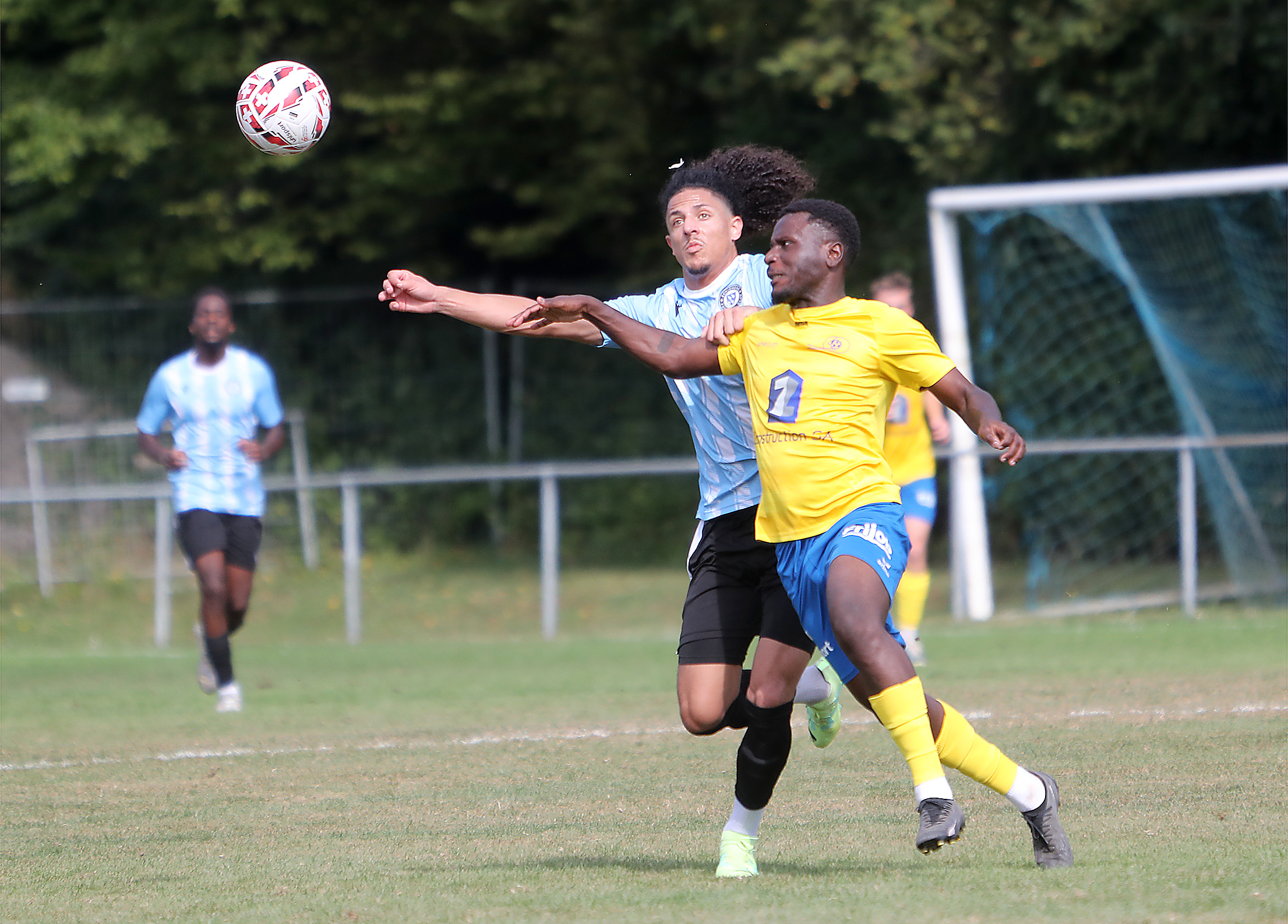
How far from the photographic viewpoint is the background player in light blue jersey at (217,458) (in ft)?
31.3

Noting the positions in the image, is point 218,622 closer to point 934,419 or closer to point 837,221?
point 934,419

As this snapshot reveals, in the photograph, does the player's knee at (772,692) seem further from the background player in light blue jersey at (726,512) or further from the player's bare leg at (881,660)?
the player's bare leg at (881,660)

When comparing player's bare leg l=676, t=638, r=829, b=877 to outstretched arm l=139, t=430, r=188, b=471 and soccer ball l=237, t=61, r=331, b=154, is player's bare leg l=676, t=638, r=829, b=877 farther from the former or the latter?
outstretched arm l=139, t=430, r=188, b=471

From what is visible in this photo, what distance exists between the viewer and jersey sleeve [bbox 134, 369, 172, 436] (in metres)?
9.95

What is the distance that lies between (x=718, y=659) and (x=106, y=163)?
610 inches

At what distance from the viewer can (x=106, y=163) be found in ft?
61.3

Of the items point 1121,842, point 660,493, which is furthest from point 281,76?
point 660,493

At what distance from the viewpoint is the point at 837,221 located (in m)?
4.98

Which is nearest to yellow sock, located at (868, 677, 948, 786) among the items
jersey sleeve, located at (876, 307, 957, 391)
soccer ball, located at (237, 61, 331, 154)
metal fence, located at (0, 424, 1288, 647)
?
jersey sleeve, located at (876, 307, 957, 391)

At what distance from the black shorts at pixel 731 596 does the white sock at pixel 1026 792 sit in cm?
75

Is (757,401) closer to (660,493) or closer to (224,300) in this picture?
(224,300)

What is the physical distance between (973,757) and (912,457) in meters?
5.61

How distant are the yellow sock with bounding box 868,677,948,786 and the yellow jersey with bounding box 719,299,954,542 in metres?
0.52

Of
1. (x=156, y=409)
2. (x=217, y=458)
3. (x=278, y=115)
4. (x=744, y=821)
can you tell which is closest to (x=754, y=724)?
(x=744, y=821)
